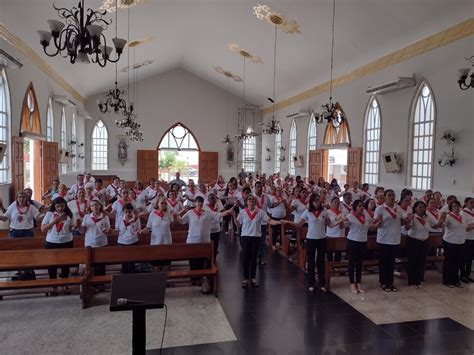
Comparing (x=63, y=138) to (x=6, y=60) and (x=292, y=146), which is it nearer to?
(x=6, y=60)

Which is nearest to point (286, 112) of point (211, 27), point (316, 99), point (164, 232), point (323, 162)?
point (316, 99)

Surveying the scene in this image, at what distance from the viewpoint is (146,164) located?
2216 cm

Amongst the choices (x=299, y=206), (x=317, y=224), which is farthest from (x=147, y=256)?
(x=299, y=206)

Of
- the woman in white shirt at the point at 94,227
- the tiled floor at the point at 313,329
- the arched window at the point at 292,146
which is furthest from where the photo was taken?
the arched window at the point at 292,146

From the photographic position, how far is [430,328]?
5.08 meters

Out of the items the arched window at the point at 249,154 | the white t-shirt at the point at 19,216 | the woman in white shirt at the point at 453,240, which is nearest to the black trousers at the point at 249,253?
the woman in white shirt at the point at 453,240

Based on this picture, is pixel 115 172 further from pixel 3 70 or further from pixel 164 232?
pixel 164 232

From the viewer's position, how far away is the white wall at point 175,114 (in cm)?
2194

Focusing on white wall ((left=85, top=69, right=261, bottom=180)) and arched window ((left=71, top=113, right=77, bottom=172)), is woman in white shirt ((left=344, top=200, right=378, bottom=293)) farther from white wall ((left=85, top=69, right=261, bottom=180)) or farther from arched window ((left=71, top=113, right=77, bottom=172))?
white wall ((left=85, top=69, right=261, bottom=180))

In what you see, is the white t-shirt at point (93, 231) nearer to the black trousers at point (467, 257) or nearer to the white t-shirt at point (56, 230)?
the white t-shirt at point (56, 230)

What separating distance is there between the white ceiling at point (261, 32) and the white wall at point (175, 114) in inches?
78.7

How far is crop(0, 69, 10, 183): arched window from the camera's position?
966 centimetres

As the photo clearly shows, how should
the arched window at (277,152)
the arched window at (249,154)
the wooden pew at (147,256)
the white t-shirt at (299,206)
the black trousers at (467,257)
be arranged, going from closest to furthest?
the wooden pew at (147,256), the black trousers at (467,257), the white t-shirt at (299,206), the arched window at (277,152), the arched window at (249,154)

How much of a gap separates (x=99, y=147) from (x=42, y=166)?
9.34 m
